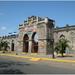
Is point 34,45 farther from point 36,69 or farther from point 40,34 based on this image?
point 36,69

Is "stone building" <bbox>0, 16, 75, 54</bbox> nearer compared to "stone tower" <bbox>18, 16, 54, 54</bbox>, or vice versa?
"stone building" <bbox>0, 16, 75, 54</bbox>

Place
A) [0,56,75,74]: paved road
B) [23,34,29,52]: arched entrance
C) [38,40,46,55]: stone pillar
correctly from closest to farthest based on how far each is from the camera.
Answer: [0,56,75,74]: paved road → [38,40,46,55]: stone pillar → [23,34,29,52]: arched entrance

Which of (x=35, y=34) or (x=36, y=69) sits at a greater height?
(x=35, y=34)

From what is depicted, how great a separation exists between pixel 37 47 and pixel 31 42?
8.16 ft

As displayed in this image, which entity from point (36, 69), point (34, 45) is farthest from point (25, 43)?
point (36, 69)

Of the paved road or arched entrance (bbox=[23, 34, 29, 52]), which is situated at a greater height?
arched entrance (bbox=[23, 34, 29, 52])

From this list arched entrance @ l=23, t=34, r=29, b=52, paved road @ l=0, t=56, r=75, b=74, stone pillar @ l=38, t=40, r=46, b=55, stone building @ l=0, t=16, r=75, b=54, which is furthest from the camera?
arched entrance @ l=23, t=34, r=29, b=52

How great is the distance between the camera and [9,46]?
7069 cm

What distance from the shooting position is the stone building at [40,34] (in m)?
44.7

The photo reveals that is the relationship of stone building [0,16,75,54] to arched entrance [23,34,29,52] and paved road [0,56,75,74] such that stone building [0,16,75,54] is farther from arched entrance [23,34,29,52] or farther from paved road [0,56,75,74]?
paved road [0,56,75,74]

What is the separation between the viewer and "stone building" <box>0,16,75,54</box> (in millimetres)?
44662

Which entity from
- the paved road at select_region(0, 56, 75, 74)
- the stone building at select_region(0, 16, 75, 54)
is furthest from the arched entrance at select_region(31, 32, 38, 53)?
the paved road at select_region(0, 56, 75, 74)

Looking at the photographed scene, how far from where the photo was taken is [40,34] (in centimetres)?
4997

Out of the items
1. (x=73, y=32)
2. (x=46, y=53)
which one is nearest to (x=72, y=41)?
(x=73, y=32)
